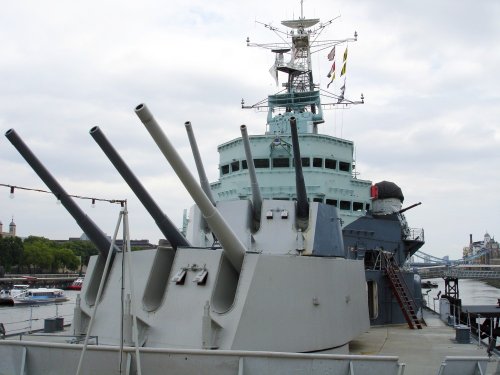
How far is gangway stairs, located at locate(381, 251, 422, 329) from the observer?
13719mm

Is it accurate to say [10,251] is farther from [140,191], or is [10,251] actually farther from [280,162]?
[140,191]

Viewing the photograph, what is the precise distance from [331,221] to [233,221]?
5.64 ft

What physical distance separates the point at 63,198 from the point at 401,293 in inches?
355

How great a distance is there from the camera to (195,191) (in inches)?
267

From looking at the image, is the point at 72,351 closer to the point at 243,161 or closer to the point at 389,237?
the point at 243,161

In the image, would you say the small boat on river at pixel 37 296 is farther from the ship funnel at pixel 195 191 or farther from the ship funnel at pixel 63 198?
the ship funnel at pixel 195 191

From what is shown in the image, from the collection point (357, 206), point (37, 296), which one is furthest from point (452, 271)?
point (357, 206)

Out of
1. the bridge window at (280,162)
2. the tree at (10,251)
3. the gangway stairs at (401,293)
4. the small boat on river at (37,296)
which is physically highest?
the bridge window at (280,162)

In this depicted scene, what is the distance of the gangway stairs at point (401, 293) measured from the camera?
13.7 m

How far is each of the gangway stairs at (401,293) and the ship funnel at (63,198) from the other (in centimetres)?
795

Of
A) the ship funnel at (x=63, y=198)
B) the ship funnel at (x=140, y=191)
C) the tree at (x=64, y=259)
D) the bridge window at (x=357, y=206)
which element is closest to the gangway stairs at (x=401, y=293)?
the bridge window at (x=357, y=206)

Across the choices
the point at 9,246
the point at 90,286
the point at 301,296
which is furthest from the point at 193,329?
the point at 9,246

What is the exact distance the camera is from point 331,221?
9906 millimetres

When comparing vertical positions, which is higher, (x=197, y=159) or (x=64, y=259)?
(x=197, y=159)
